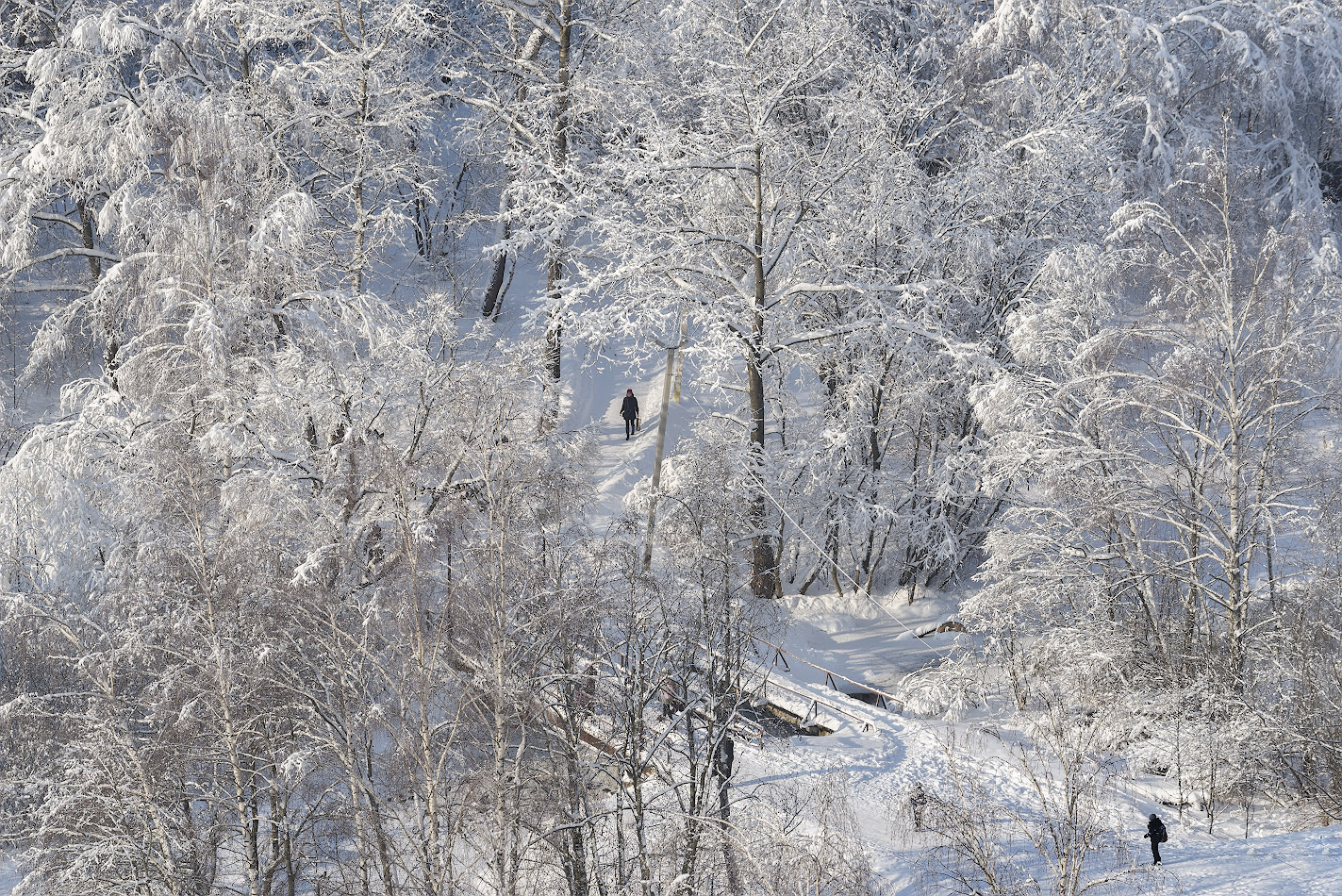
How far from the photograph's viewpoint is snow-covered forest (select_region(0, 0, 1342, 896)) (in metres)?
13.4

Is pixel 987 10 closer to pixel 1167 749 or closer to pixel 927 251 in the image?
pixel 927 251

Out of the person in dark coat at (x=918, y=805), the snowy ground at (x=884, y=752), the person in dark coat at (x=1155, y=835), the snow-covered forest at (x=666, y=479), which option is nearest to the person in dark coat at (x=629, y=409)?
the snowy ground at (x=884, y=752)

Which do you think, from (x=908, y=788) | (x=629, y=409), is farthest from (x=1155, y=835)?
(x=629, y=409)

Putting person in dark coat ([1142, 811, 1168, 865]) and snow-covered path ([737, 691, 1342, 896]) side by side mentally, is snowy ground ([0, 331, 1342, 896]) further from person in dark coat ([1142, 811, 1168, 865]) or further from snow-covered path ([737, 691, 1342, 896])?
person in dark coat ([1142, 811, 1168, 865])

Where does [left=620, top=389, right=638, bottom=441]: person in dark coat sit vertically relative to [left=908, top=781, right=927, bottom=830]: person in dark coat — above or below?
above

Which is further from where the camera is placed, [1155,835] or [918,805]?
[918,805]

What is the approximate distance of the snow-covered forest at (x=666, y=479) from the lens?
43.9ft

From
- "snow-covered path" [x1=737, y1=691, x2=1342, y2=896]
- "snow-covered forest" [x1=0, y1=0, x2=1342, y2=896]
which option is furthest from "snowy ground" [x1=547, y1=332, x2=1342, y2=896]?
"snow-covered forest" [x1=0, y1=0, x2=1342, y2=896]

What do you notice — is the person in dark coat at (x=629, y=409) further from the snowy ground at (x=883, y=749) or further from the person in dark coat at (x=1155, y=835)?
the person in dark coat at (x=1155, y=835)

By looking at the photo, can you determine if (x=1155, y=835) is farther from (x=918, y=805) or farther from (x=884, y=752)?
(x=884, y=752)

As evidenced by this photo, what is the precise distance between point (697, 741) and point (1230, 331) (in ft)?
32.2

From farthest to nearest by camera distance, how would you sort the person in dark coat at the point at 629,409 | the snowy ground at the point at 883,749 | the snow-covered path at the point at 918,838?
the person in dark coat at the point at 629,409 → the snowy ground at the point at 883,749 → the snow-covered path at the point at 918,838

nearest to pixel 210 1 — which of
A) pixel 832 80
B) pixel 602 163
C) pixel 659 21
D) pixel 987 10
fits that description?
pixel 602 163

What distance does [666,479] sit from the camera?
19.6 m
